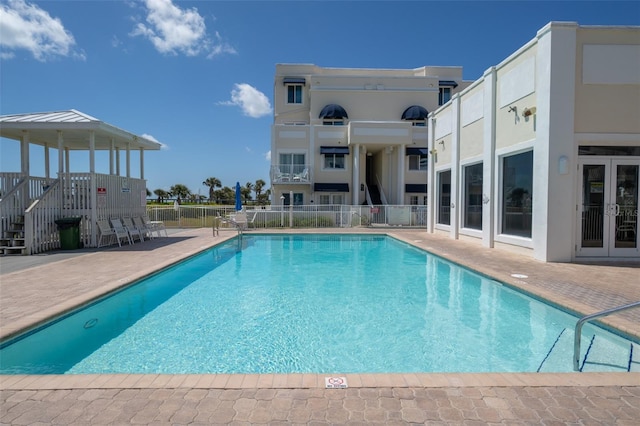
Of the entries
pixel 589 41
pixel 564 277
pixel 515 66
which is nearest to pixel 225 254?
pixel 564 277

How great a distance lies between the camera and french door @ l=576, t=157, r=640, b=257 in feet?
29.5

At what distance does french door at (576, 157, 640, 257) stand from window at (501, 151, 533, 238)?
1205 millimetres

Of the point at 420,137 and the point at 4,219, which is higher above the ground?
the point at 420,137

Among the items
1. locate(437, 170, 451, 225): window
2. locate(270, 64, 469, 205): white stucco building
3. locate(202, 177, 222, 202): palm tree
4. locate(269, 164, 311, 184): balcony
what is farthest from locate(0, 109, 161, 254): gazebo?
locate(202, 177, 222, 202): palm tree

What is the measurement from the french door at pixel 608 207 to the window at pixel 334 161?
19861 mm

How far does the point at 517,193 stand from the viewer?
415 inches

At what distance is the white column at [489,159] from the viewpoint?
11492 millimetres

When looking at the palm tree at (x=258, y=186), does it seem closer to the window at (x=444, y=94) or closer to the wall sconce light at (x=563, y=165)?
the window at (x=444, y=94)

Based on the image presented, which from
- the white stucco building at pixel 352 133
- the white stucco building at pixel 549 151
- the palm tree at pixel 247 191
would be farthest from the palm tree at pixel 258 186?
the white stucco building at pixel 549 151

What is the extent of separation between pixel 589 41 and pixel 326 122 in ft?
76.2

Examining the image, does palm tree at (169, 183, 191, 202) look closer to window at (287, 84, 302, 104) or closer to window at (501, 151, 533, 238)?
window at (287, 84, 302, 104)

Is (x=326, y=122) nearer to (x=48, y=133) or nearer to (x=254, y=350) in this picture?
(x=48, y=133)

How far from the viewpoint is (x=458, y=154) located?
14.3 meters

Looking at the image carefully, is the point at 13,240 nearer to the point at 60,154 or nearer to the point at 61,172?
the point at 61,172
